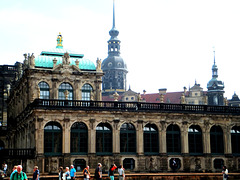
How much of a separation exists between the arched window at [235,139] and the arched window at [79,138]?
1843 cm

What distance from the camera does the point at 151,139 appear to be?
167 feet

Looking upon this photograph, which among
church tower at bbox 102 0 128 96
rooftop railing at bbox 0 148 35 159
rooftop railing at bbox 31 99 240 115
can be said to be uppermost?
church tower at bbox 102 0 128 96

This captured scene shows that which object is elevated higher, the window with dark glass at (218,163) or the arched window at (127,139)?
the arched window at (127,139)

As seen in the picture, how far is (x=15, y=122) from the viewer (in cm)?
6247

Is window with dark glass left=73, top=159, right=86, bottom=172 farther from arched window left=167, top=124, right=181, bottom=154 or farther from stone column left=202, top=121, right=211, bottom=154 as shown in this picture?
stone column left=202, top=121, right=211, bottom=154

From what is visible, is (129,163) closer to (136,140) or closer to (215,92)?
(136,140)

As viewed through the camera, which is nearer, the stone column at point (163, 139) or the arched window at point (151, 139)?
the arched window at point (151, 139)

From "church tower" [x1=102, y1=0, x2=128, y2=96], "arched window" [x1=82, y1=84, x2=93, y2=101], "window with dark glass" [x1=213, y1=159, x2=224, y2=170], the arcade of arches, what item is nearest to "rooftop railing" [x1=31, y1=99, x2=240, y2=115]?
the arcade of arches

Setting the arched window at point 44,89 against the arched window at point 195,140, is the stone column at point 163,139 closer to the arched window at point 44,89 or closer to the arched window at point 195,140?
the arched window at point 195,140

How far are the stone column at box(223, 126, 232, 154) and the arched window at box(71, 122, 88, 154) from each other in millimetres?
16999

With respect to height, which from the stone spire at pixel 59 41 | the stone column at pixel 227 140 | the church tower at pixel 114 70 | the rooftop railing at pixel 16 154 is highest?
the church tower at pixel 114 70

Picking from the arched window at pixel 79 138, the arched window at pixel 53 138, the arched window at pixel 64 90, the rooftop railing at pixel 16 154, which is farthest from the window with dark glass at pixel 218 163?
the rooftop railing at pixel 16 154

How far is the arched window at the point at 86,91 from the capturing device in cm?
5608

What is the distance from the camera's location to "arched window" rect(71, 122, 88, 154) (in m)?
48.0
